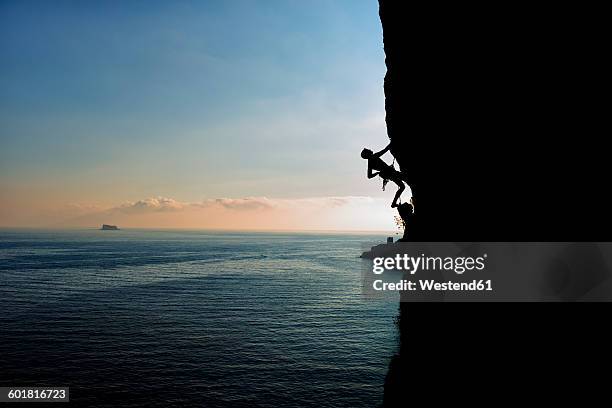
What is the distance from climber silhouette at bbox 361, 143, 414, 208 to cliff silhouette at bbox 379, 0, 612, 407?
8.33ft

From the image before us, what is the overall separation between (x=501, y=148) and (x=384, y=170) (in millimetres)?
9277

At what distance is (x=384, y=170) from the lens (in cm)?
2022

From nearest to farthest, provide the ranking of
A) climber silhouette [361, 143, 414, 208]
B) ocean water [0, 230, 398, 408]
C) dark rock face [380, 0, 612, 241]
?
dark rock face [380, 0, 612, 241]
climber silhouette [361, 143, 414, 208]
ocean water [0, 230, 398, 408]

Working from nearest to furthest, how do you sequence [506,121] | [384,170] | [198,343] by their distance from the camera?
1. [506,121]
2. [384,170]
3. [198,343]

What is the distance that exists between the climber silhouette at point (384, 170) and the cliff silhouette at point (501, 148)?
100.0 inches

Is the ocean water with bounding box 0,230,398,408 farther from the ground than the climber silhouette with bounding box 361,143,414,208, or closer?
closer

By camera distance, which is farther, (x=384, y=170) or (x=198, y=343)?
(x=198, y=343)

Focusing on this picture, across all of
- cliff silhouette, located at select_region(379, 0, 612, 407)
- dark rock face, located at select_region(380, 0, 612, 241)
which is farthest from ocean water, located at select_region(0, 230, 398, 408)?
dark rock face, located at select_region(380, 0, 612, 241)

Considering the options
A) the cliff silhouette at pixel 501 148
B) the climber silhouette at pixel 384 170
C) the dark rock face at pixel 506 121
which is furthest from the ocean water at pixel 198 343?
the dark rock face at pixel 506 121

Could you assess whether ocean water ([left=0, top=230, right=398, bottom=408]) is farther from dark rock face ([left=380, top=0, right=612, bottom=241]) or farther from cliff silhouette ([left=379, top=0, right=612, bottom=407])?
dark rock face ([left=380, top=0, right=612, bottom=241])

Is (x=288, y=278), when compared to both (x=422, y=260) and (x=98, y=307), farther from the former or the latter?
(x=422, y=260)

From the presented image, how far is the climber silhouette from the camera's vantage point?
63.2 ft

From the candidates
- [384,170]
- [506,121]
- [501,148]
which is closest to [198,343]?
[384,170]

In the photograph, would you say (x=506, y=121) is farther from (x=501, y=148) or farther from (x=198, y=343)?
(x=198, y=343)
